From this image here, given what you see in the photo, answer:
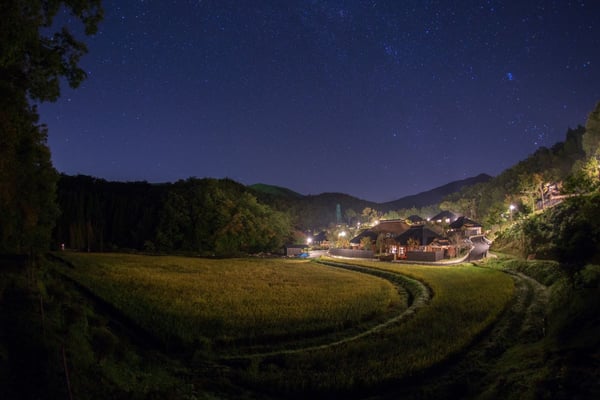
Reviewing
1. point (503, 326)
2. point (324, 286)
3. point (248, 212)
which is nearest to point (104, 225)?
point (248, 212)

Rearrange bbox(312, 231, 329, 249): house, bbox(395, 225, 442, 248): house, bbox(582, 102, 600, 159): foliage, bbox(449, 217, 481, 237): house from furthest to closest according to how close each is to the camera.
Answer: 1. bbox(312, 231, 329, 249): house
2. bbox(449, 217, 481, 237): house
3. bbox(582, 102, 600, 159): foliage
4. bbox(395, 225, 442, 248): house

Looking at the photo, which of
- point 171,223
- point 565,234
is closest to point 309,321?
point 565,234

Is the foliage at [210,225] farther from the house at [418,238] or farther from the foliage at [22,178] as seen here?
the house at [418,238]

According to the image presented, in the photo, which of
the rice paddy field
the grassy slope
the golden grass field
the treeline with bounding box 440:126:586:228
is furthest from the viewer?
the treeline with bounding box 440:126:586:228

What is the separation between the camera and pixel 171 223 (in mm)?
59094

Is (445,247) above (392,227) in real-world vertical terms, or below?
below

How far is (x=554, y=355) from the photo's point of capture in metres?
7.56

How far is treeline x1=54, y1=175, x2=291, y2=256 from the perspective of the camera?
192 feet

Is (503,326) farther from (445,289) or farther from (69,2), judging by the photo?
(69,2)

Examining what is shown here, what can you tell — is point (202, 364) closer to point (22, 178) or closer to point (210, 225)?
point (22, 178)

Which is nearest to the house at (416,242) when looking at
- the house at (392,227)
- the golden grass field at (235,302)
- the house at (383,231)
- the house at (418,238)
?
the house at (418,238)

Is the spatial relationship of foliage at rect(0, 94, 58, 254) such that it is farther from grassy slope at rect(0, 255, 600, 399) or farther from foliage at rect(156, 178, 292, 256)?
foliage at rect(156, 178, 292, 256)

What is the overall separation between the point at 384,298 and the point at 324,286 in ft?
16.9

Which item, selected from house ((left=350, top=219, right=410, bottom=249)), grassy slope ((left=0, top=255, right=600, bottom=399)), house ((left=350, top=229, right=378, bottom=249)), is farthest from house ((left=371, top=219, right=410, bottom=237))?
grassy slope ((left=0, top=255, right=600, bottom=399))
